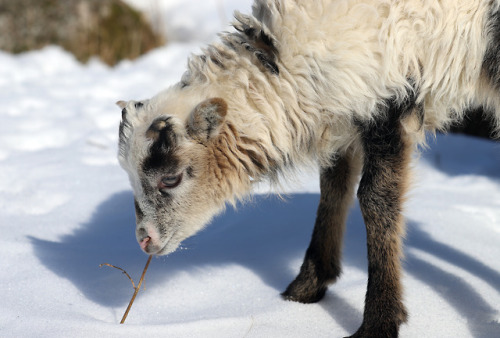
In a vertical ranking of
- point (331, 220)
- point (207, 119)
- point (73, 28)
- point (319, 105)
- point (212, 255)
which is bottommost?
point (73, 28)

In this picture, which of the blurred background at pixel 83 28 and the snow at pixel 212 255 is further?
the blurred background at pixel 83 28

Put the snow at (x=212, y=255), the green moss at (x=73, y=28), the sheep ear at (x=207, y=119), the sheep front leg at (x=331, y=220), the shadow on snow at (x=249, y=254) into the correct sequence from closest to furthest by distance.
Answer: the sheep ear at (x=207, y=119) → the snow at (x=212, y=255) → the shadow on snow at (x=249, y=254) → the sheep front leg at (x=331, y=220) → the green moss at (x=73, y=28)

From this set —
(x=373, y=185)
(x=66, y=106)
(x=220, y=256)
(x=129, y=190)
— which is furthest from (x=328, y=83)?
(x=66, y=106)

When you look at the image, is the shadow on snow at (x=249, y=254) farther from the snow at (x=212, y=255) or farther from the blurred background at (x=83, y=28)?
the blurred background at (x=83, y=28)

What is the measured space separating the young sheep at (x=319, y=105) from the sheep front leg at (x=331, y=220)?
386 mm

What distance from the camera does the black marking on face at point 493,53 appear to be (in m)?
2.78

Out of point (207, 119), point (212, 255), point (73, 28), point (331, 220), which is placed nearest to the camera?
point (207, 119)

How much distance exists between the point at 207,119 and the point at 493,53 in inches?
52.3

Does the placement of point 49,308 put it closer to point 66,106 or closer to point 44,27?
point 66,106

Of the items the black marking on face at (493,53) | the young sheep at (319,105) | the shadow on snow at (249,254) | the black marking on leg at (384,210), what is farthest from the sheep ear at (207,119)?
the black marking on face at (493,53)

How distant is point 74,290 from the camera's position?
3312 millimetres

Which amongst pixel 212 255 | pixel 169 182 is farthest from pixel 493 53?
pixel 212 255

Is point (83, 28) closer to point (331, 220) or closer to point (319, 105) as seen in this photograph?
point (331, 220)

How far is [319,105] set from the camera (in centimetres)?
295
